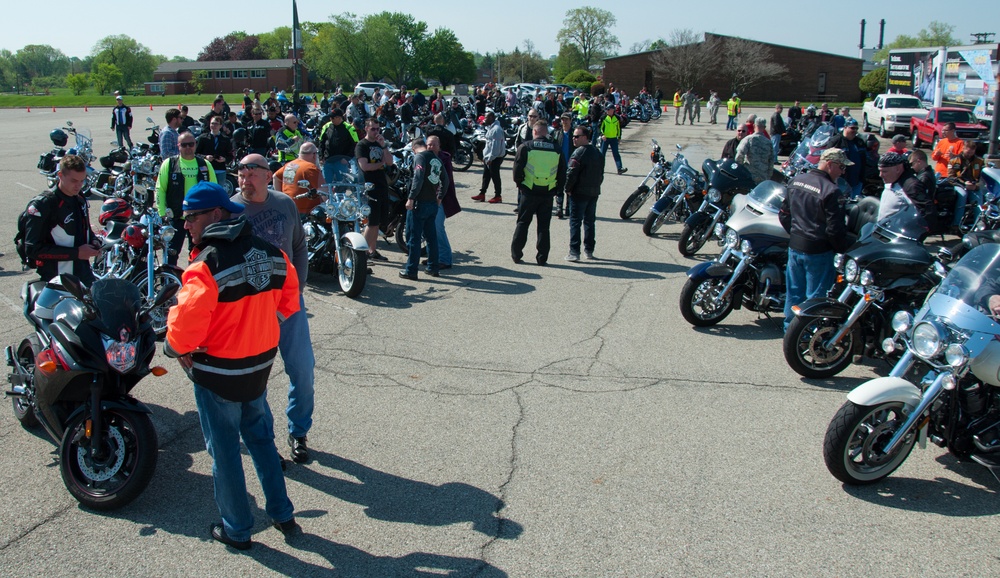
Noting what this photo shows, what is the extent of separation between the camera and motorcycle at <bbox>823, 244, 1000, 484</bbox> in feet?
14.0

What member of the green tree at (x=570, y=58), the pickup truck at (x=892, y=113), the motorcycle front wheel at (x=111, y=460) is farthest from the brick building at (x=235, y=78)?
the motorcycle front wheel at (x=111, y=460)

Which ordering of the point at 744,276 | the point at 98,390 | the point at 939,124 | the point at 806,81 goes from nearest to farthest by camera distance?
the point at 98,390 < the point at 744,276 < the point at 939,124 < the point at 806,81

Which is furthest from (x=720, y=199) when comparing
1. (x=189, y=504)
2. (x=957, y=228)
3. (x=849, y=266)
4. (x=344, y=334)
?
(x=189, y=504)

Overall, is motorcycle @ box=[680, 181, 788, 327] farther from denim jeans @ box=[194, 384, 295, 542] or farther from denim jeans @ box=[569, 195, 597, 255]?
denim jeans @ box=[194, 384, 295, 542]

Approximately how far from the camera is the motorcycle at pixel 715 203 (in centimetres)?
1050

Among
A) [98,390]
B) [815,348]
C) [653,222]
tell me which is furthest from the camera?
[653,222]

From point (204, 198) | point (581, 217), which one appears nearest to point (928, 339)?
point (204, 198)

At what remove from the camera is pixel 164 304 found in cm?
619

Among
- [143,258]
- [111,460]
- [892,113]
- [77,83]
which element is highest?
[77,83]

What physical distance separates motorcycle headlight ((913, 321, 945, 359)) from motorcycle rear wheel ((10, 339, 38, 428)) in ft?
18.0

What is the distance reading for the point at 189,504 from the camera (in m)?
4.21

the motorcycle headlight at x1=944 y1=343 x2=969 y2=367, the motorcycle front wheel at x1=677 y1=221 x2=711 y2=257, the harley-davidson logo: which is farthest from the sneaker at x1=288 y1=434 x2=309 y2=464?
the motorcycle front wheel at x1=677 y1=221 x2=711 y2=257

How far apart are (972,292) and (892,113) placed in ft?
105

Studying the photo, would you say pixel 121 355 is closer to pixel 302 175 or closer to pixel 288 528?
pixel 288 528
